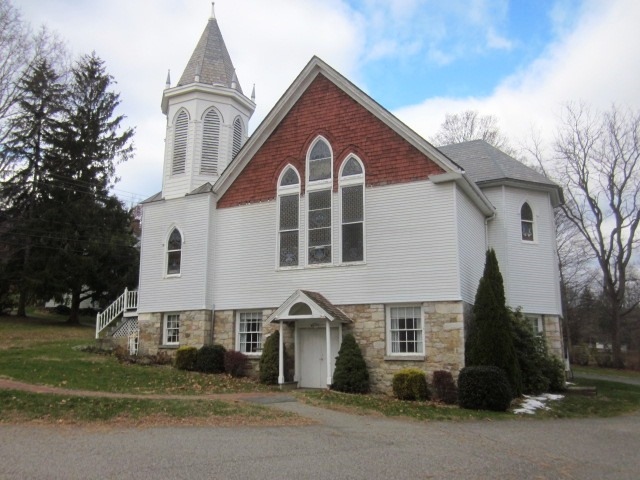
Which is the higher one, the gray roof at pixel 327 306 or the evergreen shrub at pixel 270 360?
the gray roof at pixel 327 306

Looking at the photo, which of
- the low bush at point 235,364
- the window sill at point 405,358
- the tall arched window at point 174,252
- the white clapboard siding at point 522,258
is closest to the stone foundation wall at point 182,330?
the low bush at point 235,364

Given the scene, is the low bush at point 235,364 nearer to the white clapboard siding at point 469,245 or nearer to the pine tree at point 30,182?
the white clapboard siding at point 469,245

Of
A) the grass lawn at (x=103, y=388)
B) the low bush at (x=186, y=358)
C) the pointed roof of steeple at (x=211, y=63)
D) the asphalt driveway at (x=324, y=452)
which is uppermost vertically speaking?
the pointed roof of steeple at (x=211, y=63)

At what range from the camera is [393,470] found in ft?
25.7

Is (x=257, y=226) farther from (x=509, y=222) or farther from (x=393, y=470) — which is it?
(x=393, y=470)

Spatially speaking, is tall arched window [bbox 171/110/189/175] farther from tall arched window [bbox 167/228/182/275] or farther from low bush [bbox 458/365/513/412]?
low bush [bbox 458/365/513/412]

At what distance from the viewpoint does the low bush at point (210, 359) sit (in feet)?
61.7

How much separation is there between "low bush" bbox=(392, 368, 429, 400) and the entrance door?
2577 mm

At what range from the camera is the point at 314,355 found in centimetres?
1806

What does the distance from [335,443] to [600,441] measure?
5333 mm

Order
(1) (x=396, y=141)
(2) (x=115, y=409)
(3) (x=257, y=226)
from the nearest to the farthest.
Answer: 1. (2) (x=115, y=409)
2. (1) (x=396, y=141)
3. (3) (x=257, y=226)

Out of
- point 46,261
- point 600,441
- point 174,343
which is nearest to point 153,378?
point 174,343

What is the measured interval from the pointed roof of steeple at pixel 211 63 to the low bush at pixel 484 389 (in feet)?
50.4

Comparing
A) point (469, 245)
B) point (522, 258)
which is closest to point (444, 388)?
point (469, 245)
